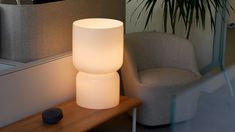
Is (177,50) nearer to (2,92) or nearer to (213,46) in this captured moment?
(213,46)

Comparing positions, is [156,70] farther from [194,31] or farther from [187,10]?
[194,31]

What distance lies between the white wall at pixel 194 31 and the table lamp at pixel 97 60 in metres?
1.64

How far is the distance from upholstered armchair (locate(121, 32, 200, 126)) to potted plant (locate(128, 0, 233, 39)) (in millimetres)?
526

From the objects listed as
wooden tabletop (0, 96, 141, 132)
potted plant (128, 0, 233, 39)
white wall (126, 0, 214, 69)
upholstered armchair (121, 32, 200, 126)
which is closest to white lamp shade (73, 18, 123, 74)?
wooden tabletop (0, 96, 141, 132)

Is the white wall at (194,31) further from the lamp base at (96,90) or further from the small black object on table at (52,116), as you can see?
the small black object on table at (52,116)

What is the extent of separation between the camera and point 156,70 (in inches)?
143

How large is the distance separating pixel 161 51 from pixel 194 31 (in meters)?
1.05

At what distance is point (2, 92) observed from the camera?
2609 mm

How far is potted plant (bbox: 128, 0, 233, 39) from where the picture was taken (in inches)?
166

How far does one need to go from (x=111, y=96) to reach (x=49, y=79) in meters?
0.45

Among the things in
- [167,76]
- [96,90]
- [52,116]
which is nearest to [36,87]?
[52,116]

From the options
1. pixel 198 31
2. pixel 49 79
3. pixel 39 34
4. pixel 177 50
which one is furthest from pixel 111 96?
pixel 198 31

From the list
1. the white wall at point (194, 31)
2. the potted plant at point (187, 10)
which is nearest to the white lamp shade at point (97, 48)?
the potted plant at point (187, 10)

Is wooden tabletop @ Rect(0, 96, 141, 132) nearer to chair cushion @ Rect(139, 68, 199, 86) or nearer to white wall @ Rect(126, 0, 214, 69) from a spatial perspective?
chair cushion @ Rect(139, 68, 199, 86)
